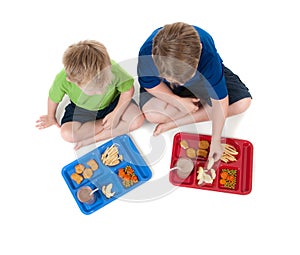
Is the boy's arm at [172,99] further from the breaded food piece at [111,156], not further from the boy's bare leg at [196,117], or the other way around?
the breaded food piece at [111,156]

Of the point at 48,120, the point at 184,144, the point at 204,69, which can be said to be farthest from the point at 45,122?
the point at 204,69

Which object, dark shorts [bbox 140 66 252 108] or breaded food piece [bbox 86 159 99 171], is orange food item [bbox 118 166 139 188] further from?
dark shorts [bbox 140 66 252 108]

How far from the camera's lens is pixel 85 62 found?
0.99 metres

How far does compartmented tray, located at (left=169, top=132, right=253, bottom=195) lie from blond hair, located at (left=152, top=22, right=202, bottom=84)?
0.39 meters

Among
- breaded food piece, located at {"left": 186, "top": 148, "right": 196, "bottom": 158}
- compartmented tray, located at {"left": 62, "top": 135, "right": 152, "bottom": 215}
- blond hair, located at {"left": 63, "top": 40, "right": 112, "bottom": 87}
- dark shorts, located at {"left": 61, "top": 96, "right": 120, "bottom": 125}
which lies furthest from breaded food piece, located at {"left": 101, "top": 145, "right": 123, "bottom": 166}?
blond hair, located at {"left": 63, "top": 40, "right": 112, "bottom": 87}

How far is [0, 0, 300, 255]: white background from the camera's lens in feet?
3.96

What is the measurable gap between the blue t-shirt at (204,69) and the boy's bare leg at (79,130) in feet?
0.74

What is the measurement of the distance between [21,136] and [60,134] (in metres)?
0.13

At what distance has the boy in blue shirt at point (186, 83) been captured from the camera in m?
0.92

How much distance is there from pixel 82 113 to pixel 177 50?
46 centimetres

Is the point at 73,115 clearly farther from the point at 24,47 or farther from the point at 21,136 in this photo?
the point at 24,47

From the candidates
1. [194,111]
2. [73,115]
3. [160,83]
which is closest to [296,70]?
[194,111]

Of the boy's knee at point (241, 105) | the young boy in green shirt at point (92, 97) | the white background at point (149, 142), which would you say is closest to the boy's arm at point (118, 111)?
the young boy in green shirt at point (92, 97)

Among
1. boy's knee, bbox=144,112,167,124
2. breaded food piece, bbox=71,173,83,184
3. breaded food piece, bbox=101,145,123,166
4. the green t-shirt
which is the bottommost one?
breaded food piece, bbox=71,173,83,184
